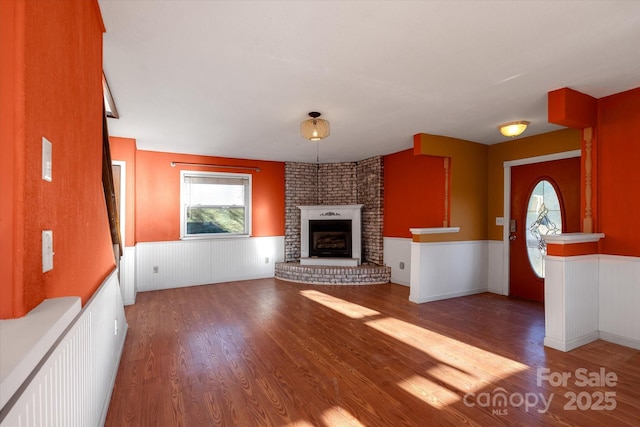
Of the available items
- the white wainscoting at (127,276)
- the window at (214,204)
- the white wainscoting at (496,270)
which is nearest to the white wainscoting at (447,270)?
the white wainscoting at (496,270)

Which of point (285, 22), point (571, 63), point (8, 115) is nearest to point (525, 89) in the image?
point (571, 63)

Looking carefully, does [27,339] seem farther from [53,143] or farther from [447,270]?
[447,270]

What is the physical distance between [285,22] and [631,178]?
3552 mm

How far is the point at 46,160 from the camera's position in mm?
1016

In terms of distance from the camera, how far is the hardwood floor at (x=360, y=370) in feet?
6.43

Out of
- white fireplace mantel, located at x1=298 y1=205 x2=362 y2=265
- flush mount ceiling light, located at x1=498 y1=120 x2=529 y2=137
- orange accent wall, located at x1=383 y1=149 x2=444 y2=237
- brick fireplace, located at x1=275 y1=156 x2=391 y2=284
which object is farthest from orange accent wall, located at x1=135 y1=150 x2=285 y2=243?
flush mount ceiling light, located at x1=498 y1=120 x2=529 y2=137

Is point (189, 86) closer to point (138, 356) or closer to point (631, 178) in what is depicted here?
point (138, 356)

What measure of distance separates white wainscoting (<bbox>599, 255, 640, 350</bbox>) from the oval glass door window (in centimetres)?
121

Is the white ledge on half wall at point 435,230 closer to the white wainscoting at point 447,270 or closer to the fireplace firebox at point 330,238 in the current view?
the white wainscoting at point 447,270

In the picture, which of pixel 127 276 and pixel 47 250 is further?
pixel 127 276

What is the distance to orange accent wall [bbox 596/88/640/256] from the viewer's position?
2936 mm

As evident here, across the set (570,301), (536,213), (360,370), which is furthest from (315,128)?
(536,213)

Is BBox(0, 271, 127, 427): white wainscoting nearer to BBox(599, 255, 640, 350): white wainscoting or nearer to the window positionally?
the window

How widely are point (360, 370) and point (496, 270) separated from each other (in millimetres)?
3659
